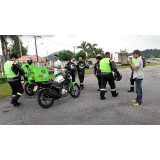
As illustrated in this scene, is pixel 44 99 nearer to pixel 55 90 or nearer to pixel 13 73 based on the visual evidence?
pixel 55 90

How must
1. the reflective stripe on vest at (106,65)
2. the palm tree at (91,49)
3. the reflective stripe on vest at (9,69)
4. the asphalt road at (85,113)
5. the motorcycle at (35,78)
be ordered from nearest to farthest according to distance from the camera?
the asphalt road at (85,113) → the reflective stripe on vest at (9,69) → the motorcycle at (35,78) → the reflective stripe on vest at (106,65) → the palm tree at (91,49)

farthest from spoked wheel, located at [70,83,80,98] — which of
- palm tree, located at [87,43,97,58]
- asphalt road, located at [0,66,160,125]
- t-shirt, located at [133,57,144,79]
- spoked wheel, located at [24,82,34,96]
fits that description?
palm tree, located at [87,43,97,58]

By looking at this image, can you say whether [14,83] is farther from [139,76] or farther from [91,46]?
[91,46]

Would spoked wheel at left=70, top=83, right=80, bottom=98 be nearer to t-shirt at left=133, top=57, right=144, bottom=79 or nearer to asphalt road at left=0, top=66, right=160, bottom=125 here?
asphalt road at left=0, top=66, right=160, bottom=125

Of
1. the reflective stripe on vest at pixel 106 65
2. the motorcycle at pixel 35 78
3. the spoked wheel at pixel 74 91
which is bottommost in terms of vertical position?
the spoked wheel at pixel 74 91

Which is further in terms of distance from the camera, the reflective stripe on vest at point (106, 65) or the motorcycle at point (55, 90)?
the reflective stripe on vest at point (106, 65)

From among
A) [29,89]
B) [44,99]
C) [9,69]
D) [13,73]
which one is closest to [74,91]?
[44,99]

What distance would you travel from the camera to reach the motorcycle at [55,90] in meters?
3.92

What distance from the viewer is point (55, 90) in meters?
4.31

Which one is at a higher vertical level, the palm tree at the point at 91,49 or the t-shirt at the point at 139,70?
the palm tree at the point at 91,49

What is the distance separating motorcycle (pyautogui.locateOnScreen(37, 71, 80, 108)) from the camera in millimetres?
3922

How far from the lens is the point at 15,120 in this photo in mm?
3316

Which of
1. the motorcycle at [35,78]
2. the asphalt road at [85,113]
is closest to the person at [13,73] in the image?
the motorcycle at [35,78]

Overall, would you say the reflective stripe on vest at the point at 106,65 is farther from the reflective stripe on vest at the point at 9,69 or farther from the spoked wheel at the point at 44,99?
the reflective stripe on vest at the point at 9,69
